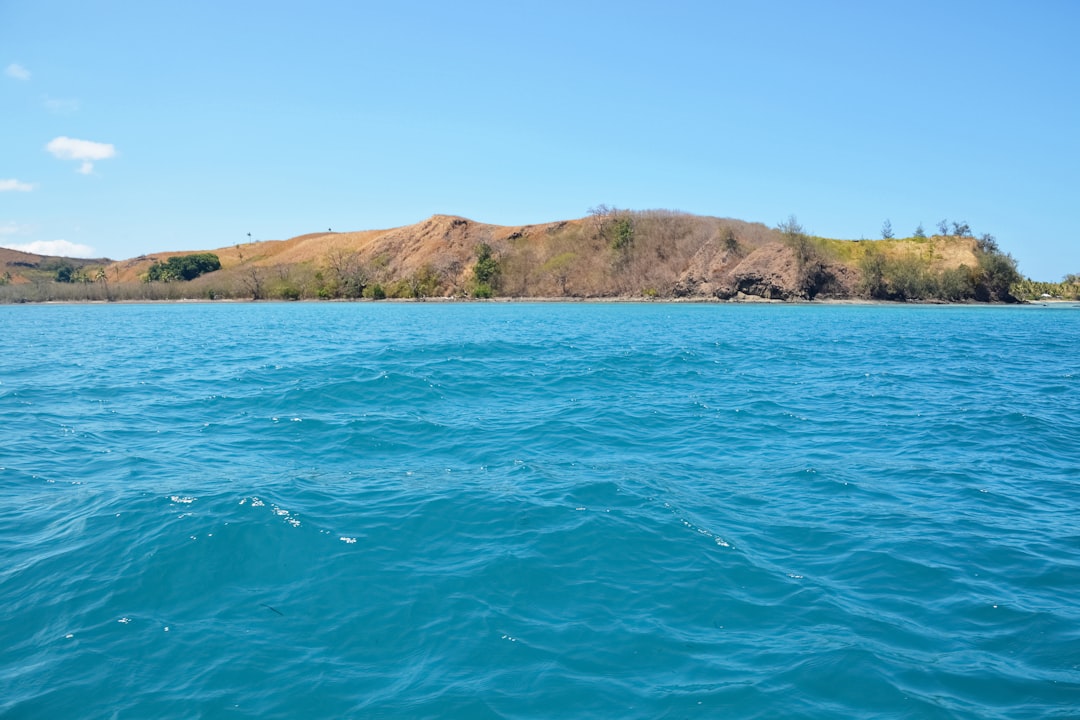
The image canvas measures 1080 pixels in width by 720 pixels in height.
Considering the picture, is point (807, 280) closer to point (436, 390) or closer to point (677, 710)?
point (436, 390)

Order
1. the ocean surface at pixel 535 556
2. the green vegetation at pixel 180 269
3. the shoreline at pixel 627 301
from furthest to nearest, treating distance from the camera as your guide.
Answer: the green vegetation at pixel 180 269
the shoreline at pixel 627 301
the ocean surface at pixel 535 556

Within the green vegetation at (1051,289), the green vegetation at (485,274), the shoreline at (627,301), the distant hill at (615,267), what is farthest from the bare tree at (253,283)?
the green vegetation at (1051,289)

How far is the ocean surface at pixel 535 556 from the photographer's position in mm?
5359

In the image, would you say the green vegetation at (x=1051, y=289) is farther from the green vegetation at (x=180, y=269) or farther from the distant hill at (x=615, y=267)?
the green vegetation at (x=180, y=269)

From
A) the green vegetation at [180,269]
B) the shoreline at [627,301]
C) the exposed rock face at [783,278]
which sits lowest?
the shoreline at [627,301]

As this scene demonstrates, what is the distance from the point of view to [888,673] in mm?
5469

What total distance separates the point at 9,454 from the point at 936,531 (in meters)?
14.1

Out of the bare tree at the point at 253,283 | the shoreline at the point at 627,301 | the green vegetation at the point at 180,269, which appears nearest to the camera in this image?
the shoreline at the point at 627,301

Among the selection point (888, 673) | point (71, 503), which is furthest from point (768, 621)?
point (71, 503)

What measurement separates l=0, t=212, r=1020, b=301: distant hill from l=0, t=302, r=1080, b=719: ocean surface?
64.6 metres

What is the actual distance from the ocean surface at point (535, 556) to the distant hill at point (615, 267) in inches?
2542

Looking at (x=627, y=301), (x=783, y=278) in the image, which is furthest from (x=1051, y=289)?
(x=627, y=301)

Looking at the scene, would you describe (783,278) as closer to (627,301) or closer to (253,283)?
(627,301)

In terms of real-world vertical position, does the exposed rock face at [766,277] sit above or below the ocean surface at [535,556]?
above
